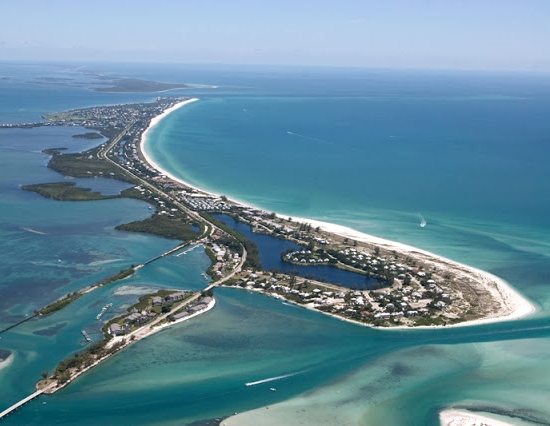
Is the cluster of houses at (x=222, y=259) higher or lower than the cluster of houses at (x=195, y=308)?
higher

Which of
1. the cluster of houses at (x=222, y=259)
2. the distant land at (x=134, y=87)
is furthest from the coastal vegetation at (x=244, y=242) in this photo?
the distant land at (x=134, y=87)

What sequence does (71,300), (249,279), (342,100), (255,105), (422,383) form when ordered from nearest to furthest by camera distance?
(422,383) → (71,300) → (249,279) → (255,105) → (342,100)

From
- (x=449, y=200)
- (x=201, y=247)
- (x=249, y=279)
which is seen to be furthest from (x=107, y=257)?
(x=449, y=200)

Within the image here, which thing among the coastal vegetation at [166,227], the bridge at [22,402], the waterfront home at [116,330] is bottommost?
the bridge at [22,402]

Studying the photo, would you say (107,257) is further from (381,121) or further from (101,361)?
(381,121)

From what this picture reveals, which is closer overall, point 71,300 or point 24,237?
point 71,300

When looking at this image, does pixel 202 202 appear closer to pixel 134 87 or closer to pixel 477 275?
pixel 477 275

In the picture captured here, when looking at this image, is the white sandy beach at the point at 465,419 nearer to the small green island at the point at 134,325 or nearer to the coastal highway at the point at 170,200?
the small green island at the point at 134,325
